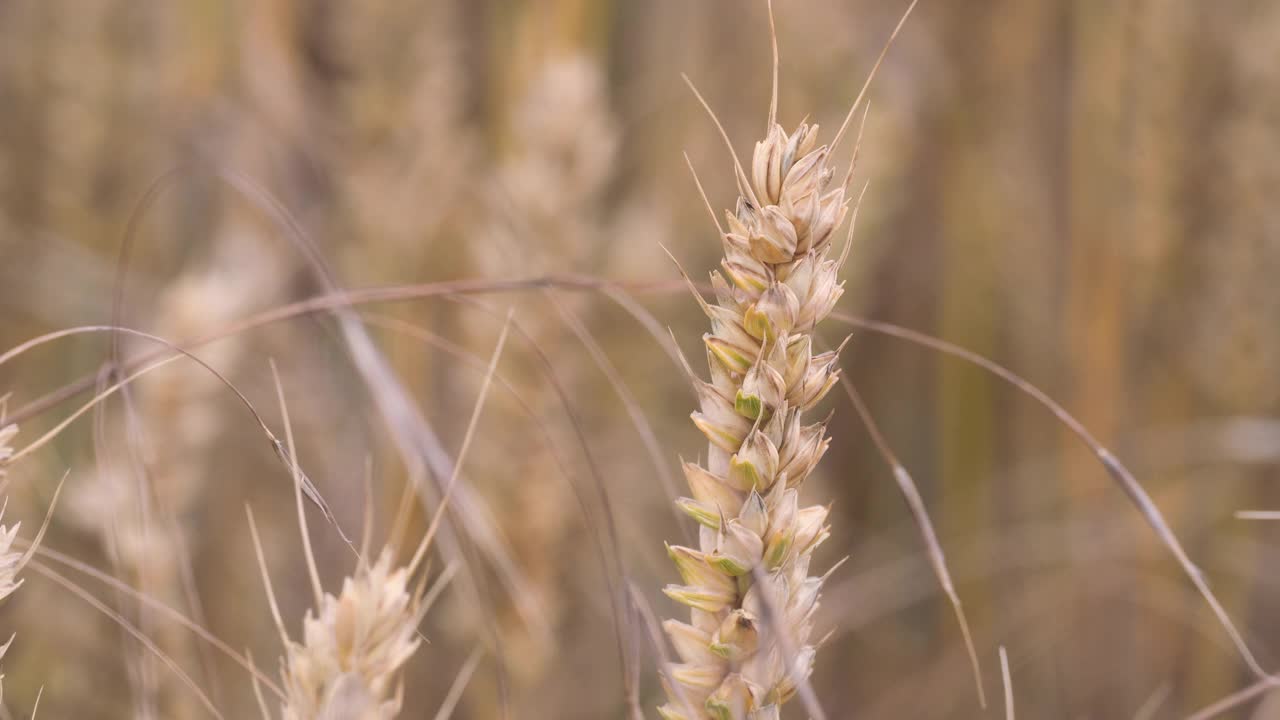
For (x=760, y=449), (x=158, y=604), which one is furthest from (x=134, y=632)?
(x=760, y=449)

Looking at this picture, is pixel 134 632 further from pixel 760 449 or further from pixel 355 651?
pixel 760 449

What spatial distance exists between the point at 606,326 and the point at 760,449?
819 millimetres

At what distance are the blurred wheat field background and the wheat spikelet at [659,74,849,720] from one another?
52 cm

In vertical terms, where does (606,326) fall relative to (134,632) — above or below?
above

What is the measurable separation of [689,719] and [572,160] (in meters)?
0.79

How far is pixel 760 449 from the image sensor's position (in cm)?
31

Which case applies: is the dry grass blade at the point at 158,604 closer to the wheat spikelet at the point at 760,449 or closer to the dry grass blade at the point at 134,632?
the dry grass blade at the point at 134,632

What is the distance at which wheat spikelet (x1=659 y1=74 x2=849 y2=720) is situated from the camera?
0.31 m

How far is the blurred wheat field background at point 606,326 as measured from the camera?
94 cm

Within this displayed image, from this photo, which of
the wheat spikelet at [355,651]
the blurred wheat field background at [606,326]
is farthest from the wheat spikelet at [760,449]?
the blurred wheat field background at [606,326]

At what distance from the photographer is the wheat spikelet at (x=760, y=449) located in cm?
31

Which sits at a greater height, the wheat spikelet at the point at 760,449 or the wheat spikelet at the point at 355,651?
the wheat spikelet at the point at 760,449

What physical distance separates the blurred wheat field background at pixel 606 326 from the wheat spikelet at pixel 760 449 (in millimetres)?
521

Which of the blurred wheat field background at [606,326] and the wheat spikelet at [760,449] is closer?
the wheat spikelet at [760,449]
